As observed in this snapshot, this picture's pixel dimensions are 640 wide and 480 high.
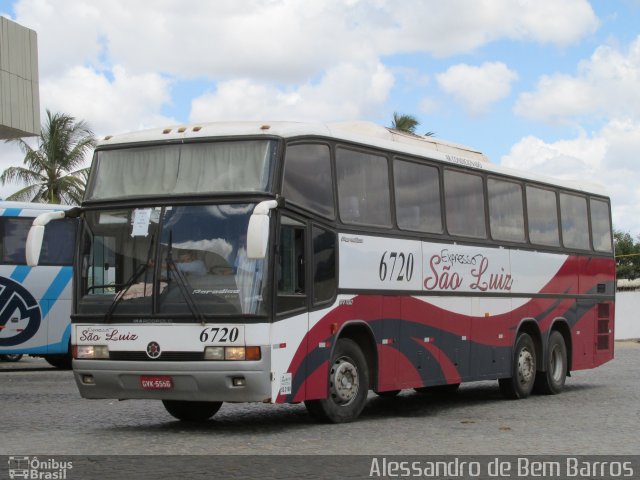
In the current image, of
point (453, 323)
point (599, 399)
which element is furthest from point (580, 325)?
point (453, 323)

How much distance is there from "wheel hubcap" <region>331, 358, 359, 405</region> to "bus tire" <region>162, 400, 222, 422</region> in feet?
5.23

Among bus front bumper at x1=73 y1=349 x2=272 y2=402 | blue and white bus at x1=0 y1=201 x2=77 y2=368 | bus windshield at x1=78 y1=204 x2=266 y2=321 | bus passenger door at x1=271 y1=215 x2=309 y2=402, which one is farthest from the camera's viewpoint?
blue and white bus at x1=0 y1=201 x2=77 y2=368

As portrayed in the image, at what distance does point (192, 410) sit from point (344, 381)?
6.36 feet

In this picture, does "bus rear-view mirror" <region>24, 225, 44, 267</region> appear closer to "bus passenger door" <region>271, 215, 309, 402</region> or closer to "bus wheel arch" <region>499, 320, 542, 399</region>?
"bus passenger door" <region>271, 215, 309, 402</region>

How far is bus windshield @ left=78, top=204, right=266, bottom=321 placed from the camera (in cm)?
1270

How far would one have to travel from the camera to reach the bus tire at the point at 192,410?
14516mm

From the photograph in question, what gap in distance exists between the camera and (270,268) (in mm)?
12773

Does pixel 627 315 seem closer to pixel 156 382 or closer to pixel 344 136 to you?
pixel 344 136

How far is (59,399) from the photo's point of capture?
18172mm

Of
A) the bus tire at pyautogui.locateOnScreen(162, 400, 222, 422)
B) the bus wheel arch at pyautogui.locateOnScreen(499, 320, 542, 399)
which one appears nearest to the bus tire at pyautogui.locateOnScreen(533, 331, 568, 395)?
the bus wheel arch at pyautogui.locateOnScreen(499, 320, 542, 399)

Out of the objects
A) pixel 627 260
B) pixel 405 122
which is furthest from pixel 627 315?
pixel 627 260

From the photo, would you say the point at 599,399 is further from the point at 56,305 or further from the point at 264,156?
the point at 56,305

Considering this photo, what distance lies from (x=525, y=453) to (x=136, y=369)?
432 centimetres

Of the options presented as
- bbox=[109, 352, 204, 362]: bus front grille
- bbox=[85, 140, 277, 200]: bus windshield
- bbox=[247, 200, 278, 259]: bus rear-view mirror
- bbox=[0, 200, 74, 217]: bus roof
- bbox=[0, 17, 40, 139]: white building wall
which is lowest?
bbox=[109, 352, 204, 362]: bus front grille
